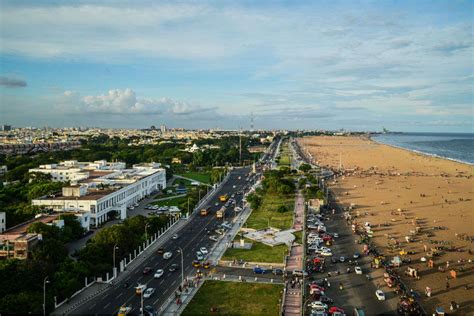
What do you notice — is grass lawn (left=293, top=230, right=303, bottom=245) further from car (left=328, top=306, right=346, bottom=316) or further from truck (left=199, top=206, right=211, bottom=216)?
car (left=328, top=306, right=346, bottom=316)

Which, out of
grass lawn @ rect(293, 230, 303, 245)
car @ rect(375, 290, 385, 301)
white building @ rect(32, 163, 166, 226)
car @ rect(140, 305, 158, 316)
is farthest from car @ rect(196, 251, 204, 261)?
white building @ rect(32, 163, 166, 226)

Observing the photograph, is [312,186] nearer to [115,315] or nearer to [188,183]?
[188,183]

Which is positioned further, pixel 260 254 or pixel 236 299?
pixel 260 254

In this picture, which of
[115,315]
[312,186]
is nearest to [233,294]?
[115,315]

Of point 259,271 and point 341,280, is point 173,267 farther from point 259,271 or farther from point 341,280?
point 341,280

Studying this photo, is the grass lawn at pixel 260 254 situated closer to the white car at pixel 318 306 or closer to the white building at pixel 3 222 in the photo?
the white car at pixel 318 306

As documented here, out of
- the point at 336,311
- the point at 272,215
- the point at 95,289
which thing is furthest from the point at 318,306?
the point at 272,215
